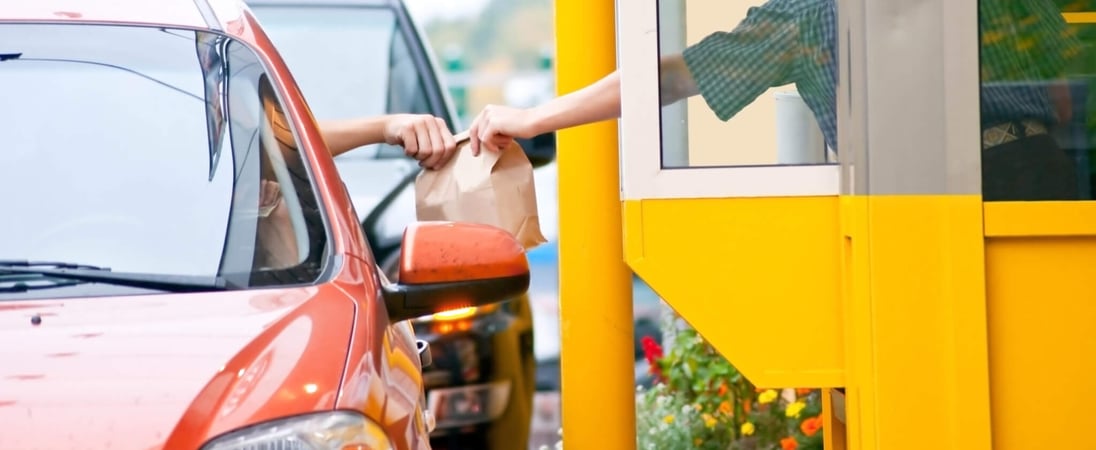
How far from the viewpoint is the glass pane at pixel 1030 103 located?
3564 mm

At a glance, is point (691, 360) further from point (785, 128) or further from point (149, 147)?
point (149, 147)

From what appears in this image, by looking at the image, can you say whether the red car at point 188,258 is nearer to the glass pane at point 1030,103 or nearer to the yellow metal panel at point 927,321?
the yellow metal panel at point 927,321

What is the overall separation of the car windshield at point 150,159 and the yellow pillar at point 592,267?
169cm

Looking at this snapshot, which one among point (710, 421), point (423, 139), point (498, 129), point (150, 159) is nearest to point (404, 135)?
point (423, 139)

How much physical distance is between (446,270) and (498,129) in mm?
1344

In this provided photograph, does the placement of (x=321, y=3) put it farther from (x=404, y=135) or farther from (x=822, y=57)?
(x=822, y=57)

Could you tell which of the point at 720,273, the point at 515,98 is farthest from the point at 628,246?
the point at 515,98

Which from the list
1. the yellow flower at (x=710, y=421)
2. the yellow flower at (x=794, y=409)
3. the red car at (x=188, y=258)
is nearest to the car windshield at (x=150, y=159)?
the red car at (x=188, y=258)

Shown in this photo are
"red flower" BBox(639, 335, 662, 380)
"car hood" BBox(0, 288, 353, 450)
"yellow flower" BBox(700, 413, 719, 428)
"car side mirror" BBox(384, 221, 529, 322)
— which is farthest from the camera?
"red flower" BBox(639, 335, 662, 380)

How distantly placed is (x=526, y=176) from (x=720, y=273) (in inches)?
32.0

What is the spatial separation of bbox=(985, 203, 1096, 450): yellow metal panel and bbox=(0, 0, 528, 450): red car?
106 cm

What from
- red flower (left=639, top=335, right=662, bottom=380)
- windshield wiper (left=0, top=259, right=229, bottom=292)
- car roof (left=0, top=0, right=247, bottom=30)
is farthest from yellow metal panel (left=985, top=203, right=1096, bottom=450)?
red flower (left=639, top=335, right=662, bottom=380)

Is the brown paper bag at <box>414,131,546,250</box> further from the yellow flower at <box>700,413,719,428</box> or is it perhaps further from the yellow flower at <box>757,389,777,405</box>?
the yellow flower at <box>700,413,719,428</box>

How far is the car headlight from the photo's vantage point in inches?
101
